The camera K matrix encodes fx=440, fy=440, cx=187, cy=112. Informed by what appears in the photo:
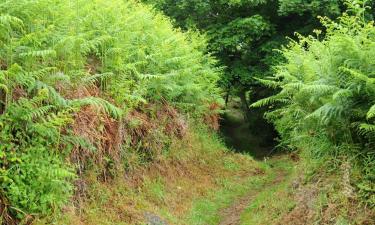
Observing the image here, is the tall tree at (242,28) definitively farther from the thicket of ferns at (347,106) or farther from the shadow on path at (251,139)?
the thicket of ferns at (347,106)

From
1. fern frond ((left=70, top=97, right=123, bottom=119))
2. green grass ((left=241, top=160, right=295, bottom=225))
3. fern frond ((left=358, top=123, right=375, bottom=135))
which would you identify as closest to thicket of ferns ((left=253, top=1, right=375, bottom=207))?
fern frond ((left=358, top=123, right=375, bottom=135))

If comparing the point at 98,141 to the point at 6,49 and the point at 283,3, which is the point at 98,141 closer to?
the point at 6,49

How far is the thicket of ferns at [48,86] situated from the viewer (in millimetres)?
5672

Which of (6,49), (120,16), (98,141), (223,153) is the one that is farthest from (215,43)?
(6,49)

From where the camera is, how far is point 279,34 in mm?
18188

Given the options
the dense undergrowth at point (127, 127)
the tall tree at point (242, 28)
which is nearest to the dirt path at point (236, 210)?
the dense undergrowth at point (127, 127)

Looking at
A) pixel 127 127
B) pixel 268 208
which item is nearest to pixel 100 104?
pixel 127 127

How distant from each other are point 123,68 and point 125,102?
682 millimetres

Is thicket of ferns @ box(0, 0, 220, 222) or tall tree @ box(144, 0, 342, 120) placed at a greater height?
thicket of ferns @ box(0, 0, 220, 222)

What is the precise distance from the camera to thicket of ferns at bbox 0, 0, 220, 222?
5.67 m

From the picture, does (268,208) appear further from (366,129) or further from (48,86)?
(48,86)

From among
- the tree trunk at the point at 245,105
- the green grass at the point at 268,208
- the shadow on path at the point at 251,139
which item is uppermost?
the green grass at the point at 268,208

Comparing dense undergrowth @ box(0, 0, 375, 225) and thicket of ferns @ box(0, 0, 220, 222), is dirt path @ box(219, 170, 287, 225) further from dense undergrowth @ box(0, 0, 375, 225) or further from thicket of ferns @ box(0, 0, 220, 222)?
thicket of ferns @ box(0, 0, 220, 222)

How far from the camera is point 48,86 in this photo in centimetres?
636
